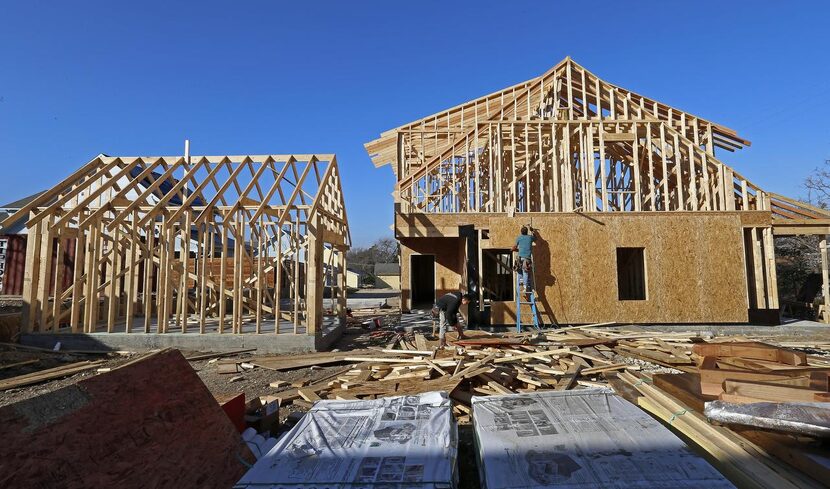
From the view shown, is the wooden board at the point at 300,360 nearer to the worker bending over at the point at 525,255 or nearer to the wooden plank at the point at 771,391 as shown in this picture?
the worker bending over at the point at 525,255

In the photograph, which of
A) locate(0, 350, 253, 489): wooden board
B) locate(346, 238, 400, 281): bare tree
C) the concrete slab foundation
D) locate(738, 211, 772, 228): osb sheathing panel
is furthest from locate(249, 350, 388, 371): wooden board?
locate(346, 238, 400, 281): bare tree

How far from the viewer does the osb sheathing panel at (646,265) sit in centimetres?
1145

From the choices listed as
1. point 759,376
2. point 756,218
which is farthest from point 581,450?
point 756,218

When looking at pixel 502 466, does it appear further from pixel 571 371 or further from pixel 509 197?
pixel 509 197

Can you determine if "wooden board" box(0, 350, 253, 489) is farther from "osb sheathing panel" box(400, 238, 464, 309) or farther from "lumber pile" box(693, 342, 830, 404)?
"osb sheathing panel" box(400, 238, 464, 309)

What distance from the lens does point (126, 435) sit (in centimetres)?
291

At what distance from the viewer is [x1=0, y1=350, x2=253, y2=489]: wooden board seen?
8.00ft

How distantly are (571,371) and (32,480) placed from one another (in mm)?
6250

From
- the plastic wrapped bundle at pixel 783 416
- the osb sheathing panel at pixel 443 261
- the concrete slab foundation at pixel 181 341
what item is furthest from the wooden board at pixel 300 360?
the osb sheathing panel at pixel 443 261

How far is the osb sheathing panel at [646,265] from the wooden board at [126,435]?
9115 mm

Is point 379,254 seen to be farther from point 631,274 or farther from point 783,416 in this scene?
point 783,416

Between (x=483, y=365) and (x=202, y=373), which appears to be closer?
(x=483, y=365)

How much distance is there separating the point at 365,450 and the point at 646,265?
36.6 feet

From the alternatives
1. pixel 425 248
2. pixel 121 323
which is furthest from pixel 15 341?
A: pixel 425 248
